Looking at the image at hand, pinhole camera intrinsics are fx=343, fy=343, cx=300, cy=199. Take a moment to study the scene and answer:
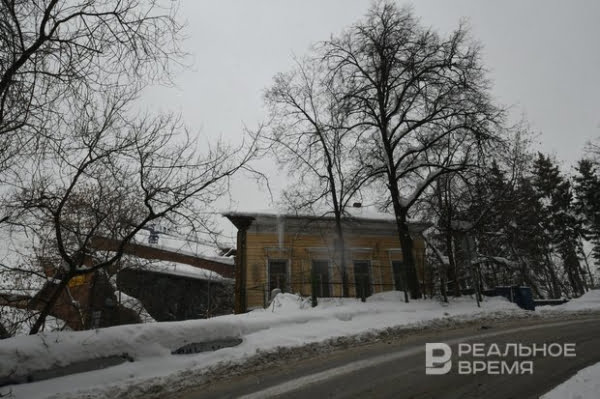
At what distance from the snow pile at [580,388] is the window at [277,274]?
48.7ft

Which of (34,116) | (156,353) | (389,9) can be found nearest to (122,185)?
(34,116)

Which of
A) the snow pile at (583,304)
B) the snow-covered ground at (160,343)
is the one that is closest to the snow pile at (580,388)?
the snow-covered ground at (160,343)

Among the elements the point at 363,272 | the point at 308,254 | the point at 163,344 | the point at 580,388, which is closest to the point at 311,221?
the point at 308,254

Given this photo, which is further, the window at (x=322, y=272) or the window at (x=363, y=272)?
the window at (x=363, y=272)

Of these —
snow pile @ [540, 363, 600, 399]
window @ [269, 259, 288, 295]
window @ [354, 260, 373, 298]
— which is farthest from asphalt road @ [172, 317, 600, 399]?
window @ [354, 260, 373, 298]

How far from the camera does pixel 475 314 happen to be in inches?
427

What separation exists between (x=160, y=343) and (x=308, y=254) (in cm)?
1370

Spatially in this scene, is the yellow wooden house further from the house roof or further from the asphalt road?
the asphalt road

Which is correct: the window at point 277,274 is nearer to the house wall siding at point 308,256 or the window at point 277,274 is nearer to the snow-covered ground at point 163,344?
the house wall siding at point 308,256

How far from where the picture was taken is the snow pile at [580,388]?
3.34 meters

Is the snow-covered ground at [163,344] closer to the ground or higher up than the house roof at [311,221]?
closer to the ground

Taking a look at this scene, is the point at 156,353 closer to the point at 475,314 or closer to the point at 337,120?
the point at 475,314

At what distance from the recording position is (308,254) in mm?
19422

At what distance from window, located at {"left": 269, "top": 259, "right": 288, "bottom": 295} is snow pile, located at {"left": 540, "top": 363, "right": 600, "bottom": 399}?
14855 mm
